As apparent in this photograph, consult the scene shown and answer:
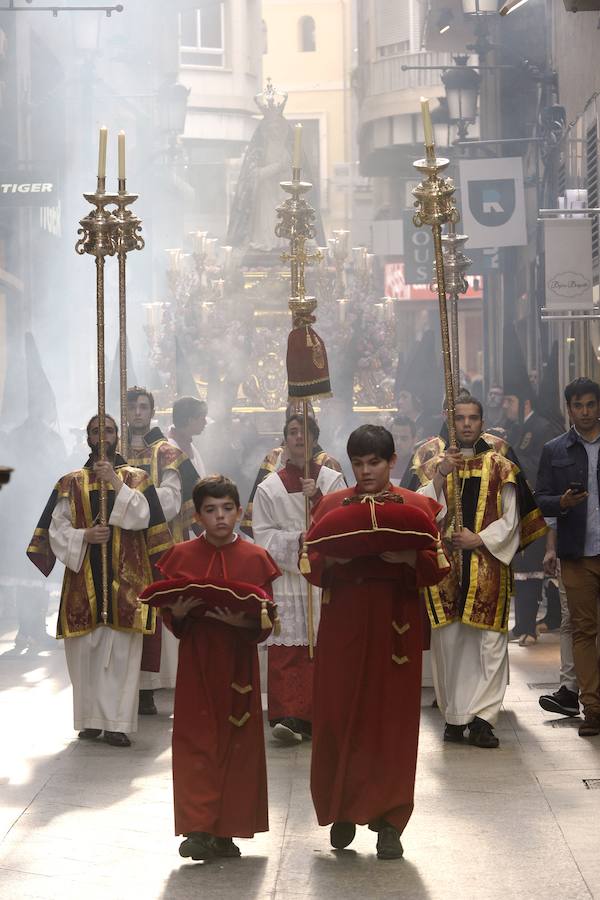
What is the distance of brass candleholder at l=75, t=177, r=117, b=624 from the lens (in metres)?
9.25

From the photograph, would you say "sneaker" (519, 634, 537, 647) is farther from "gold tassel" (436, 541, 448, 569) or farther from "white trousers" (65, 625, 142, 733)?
"gold tassel" (436, 541, 448, 569)

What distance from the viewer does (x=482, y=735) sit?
8.99 metres

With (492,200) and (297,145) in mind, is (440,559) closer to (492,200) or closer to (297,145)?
(297,145)

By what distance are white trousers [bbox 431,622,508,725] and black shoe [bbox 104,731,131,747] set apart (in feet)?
5.60

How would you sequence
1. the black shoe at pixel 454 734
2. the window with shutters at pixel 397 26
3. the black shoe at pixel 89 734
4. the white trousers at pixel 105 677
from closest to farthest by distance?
the black shoe at pixel 454 734 → the white trousers at pixel 105 677 → the black shoe at pixel 89 734 → the window with shutters at pixel 397 26

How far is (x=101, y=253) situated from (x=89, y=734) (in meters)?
2.62

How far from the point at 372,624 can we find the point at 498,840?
1.00m

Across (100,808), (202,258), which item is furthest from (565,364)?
(100,808)

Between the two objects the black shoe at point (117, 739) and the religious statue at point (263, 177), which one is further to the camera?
the religious statue at point (263, 177)

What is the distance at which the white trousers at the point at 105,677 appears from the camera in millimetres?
9297

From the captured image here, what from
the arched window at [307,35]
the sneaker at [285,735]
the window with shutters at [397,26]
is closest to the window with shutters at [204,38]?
the window with shutters at [397,26]

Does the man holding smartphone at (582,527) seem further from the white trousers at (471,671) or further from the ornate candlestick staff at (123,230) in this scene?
the ornate candlestick staff at (123,230)

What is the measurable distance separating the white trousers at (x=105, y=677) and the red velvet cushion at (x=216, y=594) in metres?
2.96

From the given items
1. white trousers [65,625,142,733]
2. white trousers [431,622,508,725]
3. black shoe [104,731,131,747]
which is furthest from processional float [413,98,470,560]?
black shoe [104,731,131,747]
